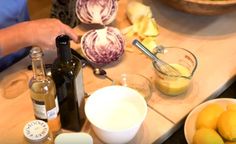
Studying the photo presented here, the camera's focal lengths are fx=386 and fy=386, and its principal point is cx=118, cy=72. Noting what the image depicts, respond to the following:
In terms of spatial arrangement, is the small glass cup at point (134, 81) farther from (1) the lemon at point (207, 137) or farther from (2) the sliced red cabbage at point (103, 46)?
(1) the lemon at point (207, 137)

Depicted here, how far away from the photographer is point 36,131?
0.85m

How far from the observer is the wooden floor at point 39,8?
2.71 m

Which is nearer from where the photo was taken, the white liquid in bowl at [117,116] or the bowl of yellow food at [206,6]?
the white liquid in bowl at [117,116]

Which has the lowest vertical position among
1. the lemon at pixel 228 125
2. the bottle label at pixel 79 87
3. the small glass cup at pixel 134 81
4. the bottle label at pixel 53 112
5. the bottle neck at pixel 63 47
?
the small glass cup at pixel 134 81

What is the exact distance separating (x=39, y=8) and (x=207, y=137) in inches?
84.0

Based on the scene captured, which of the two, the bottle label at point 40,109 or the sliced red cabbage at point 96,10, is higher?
the sliced red cabbage at point 96,10

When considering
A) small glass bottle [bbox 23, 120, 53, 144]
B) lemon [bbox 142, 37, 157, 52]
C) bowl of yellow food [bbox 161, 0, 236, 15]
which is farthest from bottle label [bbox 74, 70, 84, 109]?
bowl of yellow food [bbox 161, 0, 236, 15]

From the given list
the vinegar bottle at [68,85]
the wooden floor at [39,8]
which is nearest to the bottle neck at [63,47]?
the vinegar bottle at [68,85]

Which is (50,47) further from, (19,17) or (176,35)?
(176,35)

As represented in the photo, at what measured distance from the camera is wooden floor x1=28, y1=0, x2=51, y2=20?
271 centimetres

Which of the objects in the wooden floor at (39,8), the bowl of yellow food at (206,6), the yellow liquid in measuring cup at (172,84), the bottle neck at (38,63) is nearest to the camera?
the bottle neck at (38,63)

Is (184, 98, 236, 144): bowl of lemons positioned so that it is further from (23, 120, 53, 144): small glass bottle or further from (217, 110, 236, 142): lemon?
(23, 120, 53, 144): small glass bottle

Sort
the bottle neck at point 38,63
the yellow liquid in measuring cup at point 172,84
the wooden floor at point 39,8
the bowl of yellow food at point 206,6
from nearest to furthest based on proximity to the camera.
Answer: the bottle neck at point 38,63
the yellow liquid in measuring cup at point 172,84
the bowl of yellow food at point 206,6
the wooden floor at point 39,8

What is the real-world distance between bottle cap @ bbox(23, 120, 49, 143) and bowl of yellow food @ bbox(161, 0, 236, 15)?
63 cm
